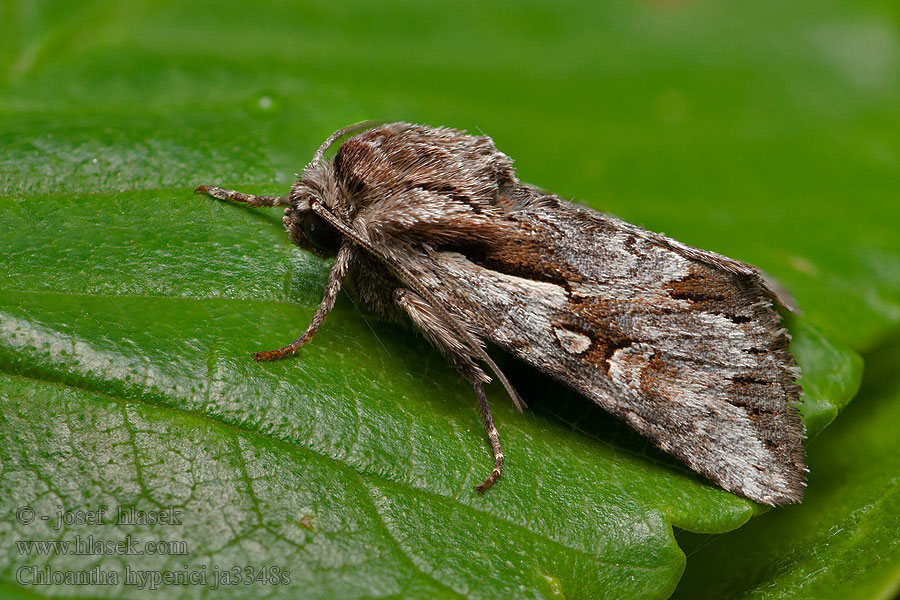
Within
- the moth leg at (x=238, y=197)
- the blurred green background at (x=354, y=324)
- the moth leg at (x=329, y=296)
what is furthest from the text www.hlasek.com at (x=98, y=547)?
the moth leg at (x=238, y=197)

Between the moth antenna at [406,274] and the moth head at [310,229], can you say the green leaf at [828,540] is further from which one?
the moth head at [310,229]

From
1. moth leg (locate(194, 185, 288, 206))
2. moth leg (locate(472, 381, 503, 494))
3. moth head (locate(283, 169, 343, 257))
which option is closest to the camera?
moth leg (locate(472, 381, 503, 494))

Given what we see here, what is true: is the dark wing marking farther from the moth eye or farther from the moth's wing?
the moth eye

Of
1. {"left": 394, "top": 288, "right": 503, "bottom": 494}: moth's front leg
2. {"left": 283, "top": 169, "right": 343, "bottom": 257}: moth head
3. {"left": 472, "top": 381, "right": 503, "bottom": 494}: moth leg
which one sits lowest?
{"left": 472, "top": 381, "right": 503, "bottom": 494}: moth leg

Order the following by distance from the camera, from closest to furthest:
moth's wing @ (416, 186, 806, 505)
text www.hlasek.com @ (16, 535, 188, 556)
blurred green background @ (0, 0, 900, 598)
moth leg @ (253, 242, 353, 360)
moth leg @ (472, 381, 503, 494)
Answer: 1. text www.hlasek.com @ (16, 535, 188, 556)
2. blurred green background @ (0, 0, 900, 598)
3. moth leg @ (472, 381, 503, 494)
4. moth leg @ (253, 242, 353, 360)
5. moth's wing @ (416, 186, 806, 505)

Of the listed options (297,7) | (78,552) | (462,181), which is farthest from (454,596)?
(297,7)

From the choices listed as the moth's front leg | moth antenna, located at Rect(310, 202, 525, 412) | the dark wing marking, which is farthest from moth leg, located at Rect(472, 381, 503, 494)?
the dark wing marking
